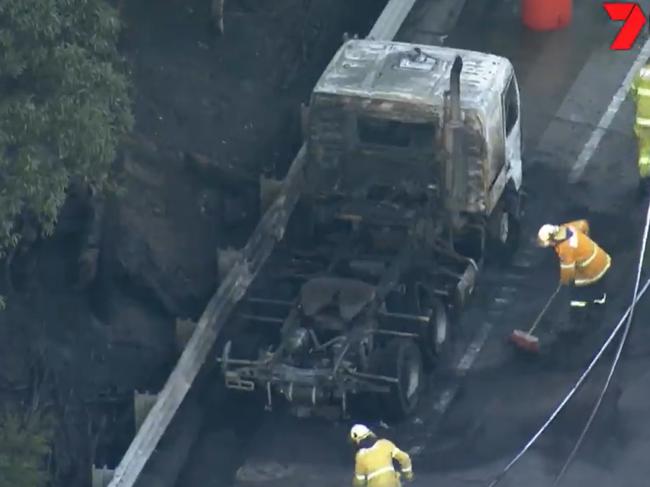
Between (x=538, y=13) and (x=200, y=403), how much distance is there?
349 inches

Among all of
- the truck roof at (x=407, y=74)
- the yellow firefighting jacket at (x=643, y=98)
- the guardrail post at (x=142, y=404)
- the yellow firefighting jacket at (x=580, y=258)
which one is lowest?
the guardrail post at (x=142, y=404)

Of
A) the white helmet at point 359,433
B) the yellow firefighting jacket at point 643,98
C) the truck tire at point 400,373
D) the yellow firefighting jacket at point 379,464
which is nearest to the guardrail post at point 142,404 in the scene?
the truck tire at point 400,373

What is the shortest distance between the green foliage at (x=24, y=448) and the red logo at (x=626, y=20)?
1075 centimetres

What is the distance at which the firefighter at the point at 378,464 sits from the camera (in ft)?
68.6

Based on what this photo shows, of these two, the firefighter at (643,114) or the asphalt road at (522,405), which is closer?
the asphalt road at (522,405)

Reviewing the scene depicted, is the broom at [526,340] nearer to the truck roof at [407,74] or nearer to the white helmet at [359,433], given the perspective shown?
the truck roof at [407,74]

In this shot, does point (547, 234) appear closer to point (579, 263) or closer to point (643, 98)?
point (579, 263)

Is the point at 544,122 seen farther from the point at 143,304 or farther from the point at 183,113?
the point at 143,304

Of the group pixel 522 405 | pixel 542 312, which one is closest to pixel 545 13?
pixel 542 312

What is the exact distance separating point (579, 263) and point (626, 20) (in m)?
7.30

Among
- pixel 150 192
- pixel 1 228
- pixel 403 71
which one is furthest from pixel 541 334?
pixel 1 228

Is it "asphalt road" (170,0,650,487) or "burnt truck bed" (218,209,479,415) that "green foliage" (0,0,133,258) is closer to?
"burnt truck bed" (218,209,479,415)

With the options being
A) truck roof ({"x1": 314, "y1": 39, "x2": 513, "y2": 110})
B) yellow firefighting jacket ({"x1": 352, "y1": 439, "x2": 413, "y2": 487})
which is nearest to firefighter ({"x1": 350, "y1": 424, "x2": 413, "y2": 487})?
yellow firefighting jacket ({"x1": 352, "y1": 439, "x2": 413, "y2": 487})

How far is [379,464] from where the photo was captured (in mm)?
20906
